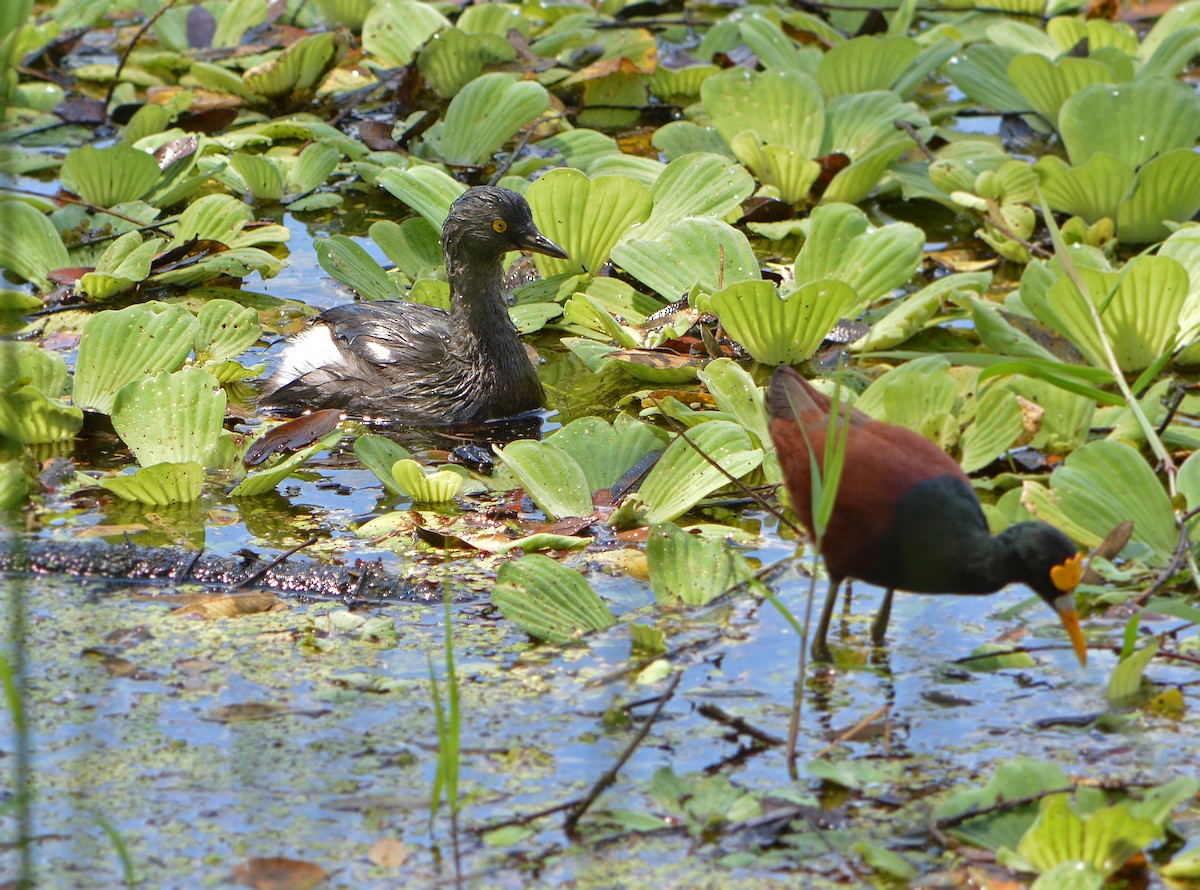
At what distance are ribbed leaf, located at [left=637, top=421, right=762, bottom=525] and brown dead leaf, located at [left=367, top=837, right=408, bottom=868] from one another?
5.22 feet

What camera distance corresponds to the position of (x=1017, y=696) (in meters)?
3.25

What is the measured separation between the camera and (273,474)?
426 centimetres

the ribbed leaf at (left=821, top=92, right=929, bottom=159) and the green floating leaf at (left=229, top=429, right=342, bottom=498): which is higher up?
the ribbed leaf at (left=821, top=92, right=929, bottom=159)

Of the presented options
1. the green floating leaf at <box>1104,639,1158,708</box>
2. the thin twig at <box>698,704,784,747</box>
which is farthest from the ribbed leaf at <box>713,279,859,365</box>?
the thin twig at <box>698,704,784,747</box>

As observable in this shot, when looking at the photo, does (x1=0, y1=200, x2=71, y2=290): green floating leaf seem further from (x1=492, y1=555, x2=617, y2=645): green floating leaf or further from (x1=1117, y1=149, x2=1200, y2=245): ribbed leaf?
(x1=1117, y1=149, x2=1200, y2=245): ribbed leaf

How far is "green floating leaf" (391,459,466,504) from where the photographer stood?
4.26 meters

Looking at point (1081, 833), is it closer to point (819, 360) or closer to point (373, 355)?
point (819, 360)

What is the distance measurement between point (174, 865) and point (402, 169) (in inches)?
156

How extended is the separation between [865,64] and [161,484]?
13.9 feet

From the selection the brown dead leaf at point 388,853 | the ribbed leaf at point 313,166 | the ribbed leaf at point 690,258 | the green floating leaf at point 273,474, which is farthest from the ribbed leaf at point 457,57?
the brown dead leaf at point 388,853

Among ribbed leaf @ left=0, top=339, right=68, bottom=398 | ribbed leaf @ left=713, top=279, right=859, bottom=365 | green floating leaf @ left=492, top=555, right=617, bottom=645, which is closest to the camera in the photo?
green floating leaf @ left=492, top=555, right=617, bottom=645

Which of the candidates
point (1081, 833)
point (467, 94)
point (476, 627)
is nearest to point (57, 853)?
point (476, 627)

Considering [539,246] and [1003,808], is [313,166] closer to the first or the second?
[539,246]

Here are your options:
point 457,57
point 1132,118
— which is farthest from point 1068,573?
Result: point 457,57
